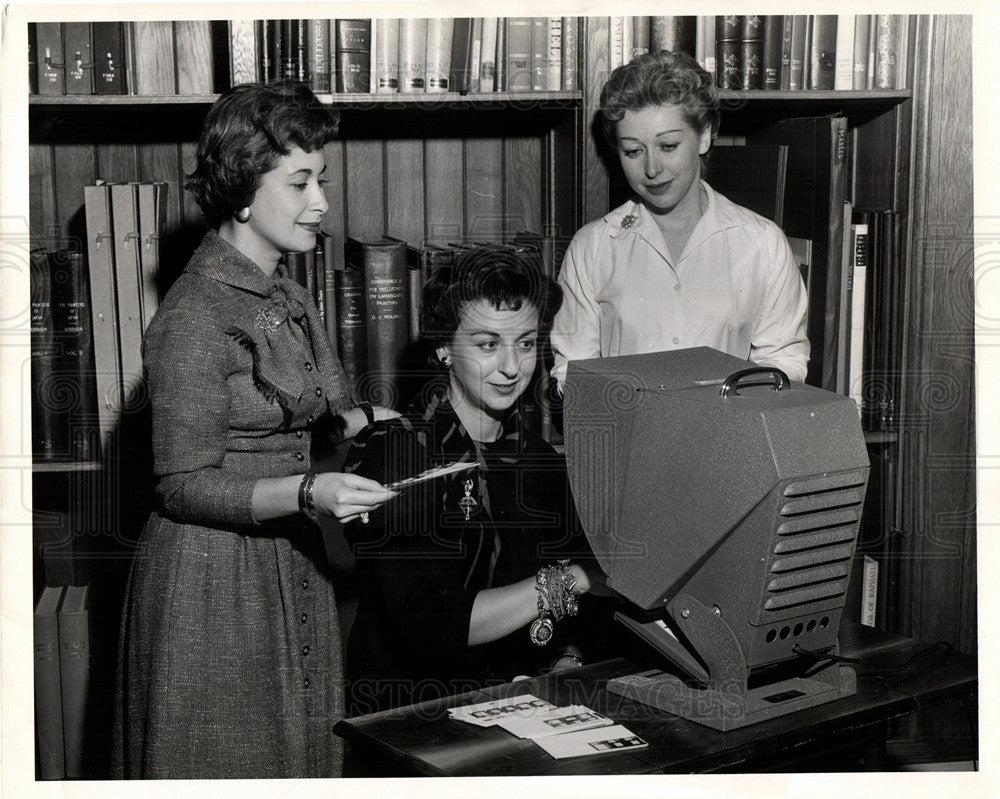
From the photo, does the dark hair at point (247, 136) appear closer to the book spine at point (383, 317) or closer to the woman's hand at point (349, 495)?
the book spine at point (383, 317)

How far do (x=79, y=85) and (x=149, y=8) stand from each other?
206mm

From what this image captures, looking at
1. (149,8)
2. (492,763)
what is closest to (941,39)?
(149,8)

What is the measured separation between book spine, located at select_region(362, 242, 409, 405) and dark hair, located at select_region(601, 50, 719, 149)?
467 millimetres

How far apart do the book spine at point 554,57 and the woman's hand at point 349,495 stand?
81 centimetres

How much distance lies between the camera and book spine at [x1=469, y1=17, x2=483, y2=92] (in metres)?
1.81

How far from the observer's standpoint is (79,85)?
5.81 feet

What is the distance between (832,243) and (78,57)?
4.54 feet

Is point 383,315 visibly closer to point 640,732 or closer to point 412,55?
point 412,55

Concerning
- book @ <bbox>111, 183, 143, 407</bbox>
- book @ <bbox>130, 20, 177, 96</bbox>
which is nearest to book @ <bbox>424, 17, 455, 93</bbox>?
book @ <bbox>130, 20, 177, 96</bbox>

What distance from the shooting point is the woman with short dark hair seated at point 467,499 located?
5.42 feet

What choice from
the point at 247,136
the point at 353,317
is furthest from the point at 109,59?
the point at 353,317

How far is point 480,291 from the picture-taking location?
175 cm

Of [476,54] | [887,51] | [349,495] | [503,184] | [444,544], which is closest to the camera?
[349,495]

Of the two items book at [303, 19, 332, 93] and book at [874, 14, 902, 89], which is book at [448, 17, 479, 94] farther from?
book at [874, 14, 902, 89]
